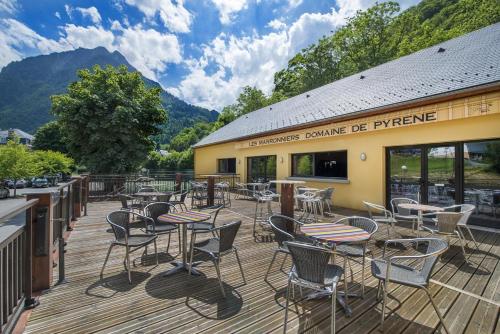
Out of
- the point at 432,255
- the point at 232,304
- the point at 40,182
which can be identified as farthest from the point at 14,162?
the point at 432,255

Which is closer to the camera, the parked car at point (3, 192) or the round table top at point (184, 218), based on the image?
the round table top at point (184, 218)

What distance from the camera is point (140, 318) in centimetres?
240

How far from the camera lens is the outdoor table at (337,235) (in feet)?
8.47

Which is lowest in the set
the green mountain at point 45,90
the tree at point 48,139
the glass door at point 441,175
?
the glass door at point 441,175

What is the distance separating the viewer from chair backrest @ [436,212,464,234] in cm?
392

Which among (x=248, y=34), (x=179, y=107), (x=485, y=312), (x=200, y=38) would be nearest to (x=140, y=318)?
(x=485, y=312)

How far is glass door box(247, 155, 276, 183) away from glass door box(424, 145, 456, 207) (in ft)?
22.5

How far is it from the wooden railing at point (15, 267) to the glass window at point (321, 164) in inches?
343

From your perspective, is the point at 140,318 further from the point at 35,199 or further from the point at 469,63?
the point at 469,63

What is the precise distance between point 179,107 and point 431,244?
114167 mm

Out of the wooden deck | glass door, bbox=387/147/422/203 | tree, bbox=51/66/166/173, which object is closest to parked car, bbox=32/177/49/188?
tree, bbox=51/66/166/173

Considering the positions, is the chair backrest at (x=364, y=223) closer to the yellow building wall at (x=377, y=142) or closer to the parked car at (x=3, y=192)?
the yellow building wall at (x=377, y=142)

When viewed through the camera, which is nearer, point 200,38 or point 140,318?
point 140,318

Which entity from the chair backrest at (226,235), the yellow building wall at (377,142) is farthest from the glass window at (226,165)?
the chair backrest at (226,235)
